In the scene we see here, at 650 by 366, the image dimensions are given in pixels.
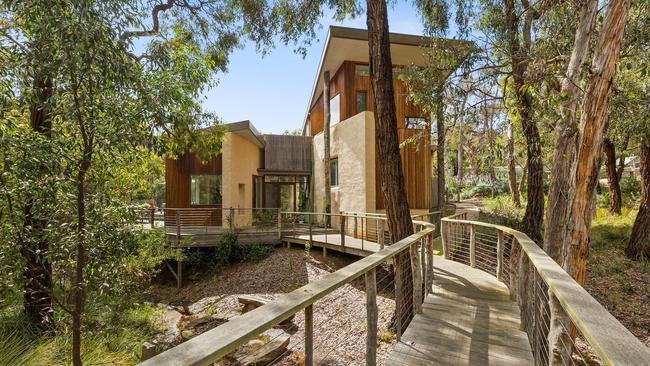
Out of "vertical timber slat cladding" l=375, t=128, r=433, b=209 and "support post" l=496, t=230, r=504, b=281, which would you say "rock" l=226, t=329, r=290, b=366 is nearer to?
"support post" l=496, t=230, r=504, b=281

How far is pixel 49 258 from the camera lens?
376 cm

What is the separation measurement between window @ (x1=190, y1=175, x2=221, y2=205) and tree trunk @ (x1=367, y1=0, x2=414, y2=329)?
10.9 metres

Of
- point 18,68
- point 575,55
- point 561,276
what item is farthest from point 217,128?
point 561,276

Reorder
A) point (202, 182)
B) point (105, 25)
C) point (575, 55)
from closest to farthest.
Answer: point (105, 25), point (575, 55), point (202, 182)

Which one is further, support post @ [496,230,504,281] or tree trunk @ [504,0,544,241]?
tree trunk @ [504,0,544,241]

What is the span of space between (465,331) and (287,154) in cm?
1471

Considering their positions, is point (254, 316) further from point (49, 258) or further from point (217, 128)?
point (217, 128)

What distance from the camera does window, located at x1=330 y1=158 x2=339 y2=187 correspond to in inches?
575

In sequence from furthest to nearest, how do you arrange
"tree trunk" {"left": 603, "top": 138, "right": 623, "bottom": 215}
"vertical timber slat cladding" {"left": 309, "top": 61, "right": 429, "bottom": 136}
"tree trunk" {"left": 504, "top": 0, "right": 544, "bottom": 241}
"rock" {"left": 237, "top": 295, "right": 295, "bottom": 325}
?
"vertical timber slat cladding" {"left": 309, "top": 61, "right": 429, "bottom": 136}
"tree trunk" {"left": 603, "top": 138, "right": 623, "bottom": 215}
"rock" {"left": 237, "top": 295, "right": 295, "bottom": 325}
"tree trunk" {"left": 504, "top": 0, "right": 544, "bottom": 241}

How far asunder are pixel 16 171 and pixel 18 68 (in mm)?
1108


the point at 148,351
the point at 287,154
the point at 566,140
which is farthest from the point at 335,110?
the point at 148,351

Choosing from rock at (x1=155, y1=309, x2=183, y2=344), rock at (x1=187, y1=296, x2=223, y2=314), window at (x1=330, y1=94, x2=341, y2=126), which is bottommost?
rock at (x1=187, y1=296, x2=223, y2=314)

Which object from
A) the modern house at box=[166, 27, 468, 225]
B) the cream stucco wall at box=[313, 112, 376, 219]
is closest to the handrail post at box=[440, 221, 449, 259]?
the modern house at box=[166, 27, 468, 225]

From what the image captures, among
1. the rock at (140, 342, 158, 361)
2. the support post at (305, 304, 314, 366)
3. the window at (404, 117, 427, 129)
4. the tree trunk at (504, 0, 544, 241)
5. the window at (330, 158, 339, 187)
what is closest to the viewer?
the support post at (305, 304, 314, 366)
